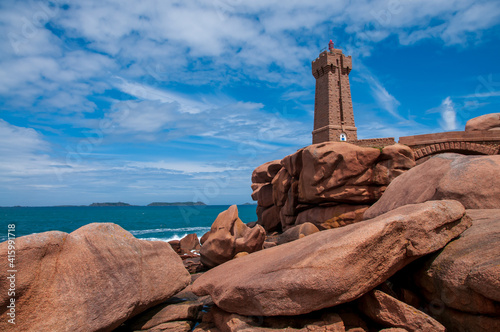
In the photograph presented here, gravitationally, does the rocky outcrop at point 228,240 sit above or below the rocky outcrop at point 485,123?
below

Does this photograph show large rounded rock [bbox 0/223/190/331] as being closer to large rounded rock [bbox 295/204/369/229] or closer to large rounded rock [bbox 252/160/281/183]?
large rounded rock [bbox 295/204/369/229]

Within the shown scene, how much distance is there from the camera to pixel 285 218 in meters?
22.1

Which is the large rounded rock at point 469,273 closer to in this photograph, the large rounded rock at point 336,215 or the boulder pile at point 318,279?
the boulder pile at point 318,279

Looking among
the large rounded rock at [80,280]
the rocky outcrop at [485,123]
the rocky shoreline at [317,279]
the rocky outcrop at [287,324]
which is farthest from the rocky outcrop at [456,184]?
the rocky outcrop at [485,123]

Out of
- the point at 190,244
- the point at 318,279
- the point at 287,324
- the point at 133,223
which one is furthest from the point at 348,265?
the point at 133,223

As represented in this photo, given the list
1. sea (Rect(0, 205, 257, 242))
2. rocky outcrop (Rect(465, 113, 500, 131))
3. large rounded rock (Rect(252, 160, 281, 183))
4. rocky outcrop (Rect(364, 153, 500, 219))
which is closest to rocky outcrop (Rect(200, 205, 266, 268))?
rocky outcrop (Rect(364, 153, 500, 219))

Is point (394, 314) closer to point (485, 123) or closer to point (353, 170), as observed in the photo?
point (353, 170)

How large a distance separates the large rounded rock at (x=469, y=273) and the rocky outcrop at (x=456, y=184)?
120 centimetres

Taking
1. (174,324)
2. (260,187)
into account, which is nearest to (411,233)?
(174,324)

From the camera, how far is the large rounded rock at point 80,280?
15.1ft

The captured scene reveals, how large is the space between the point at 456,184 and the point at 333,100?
86.3 ft

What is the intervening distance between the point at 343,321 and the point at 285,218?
17.2 m

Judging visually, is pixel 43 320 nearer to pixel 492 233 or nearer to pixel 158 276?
pixel 158 276

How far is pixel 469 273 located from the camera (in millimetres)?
4148
